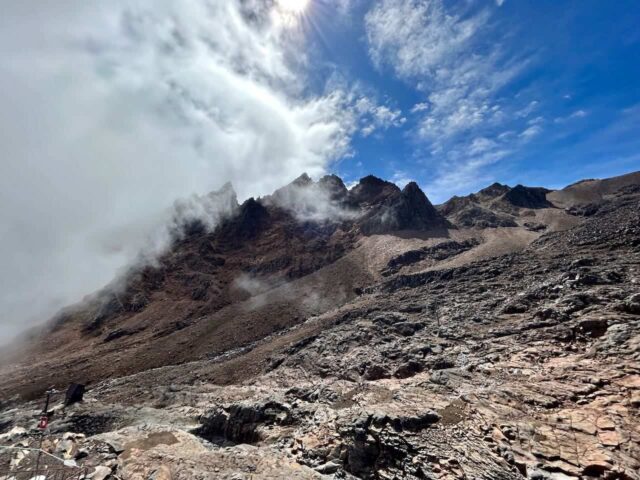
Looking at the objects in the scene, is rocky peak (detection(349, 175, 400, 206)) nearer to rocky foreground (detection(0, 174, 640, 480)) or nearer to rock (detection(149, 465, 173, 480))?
rocky foreground (detection(0, 174, 640, 480))

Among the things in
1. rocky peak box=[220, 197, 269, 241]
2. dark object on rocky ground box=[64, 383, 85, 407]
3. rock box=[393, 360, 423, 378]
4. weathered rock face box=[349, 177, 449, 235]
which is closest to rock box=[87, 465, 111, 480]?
rock box=[393, 360, 423, 378]

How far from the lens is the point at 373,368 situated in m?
34.2

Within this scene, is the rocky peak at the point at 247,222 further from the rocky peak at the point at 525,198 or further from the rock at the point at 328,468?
the rock at the point at 328,468

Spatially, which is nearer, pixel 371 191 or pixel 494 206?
pixel 494 206

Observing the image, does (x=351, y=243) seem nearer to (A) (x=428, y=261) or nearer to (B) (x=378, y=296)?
(A) (x=428, y=261)

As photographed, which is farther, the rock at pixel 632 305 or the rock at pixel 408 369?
the rock at pixel 408 369

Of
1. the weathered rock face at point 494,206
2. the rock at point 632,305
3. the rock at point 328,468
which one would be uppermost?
the weathered rock face at point 494,206

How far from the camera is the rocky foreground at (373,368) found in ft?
55.2

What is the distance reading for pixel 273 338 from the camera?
184 ft

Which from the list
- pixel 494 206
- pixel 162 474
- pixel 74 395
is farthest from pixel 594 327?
pixel 494 206

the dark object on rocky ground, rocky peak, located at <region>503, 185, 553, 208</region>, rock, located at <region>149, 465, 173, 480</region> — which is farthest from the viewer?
rocky peak, located at <region>503, 185, 553, 208</region>

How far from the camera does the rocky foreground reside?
16828mm

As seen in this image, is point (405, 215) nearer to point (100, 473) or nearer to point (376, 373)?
point (376, 373)

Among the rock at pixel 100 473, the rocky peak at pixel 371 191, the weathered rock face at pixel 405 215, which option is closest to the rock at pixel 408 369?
the rock at pixel 100 473
